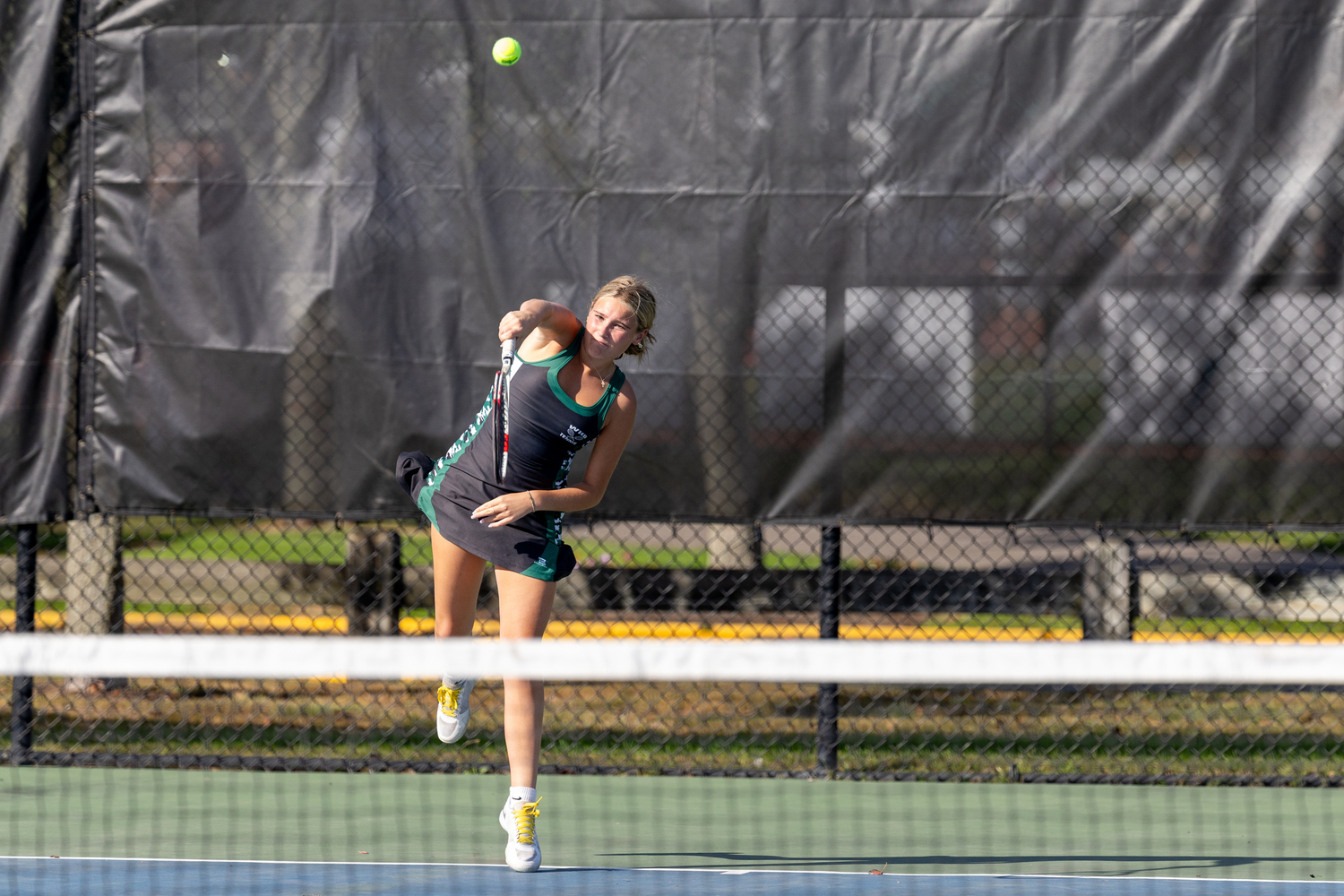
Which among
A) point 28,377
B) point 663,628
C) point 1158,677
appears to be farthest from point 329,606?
point 1158,677

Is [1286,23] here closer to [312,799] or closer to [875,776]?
[875,776]

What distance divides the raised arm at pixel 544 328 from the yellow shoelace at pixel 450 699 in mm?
961

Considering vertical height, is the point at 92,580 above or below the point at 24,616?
above

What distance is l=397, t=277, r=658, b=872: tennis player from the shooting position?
3.72 meters

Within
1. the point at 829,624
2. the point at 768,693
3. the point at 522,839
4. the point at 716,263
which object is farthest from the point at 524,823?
the point at 768,693

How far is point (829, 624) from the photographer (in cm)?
488

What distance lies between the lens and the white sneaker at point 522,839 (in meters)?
3.72

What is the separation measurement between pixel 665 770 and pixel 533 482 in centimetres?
161

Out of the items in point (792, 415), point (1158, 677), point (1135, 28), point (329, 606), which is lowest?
point (1158, 677)

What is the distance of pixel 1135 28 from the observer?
15.4ft

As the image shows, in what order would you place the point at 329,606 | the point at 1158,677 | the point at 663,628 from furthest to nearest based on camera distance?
1. the point at 329,606
2. the point at 663,628
3. the point at 1158,677

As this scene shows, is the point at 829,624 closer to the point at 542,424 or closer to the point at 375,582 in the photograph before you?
the point at 542,424

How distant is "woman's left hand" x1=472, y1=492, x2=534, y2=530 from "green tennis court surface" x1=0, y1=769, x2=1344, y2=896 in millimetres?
940

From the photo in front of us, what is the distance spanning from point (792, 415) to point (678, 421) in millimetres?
377
